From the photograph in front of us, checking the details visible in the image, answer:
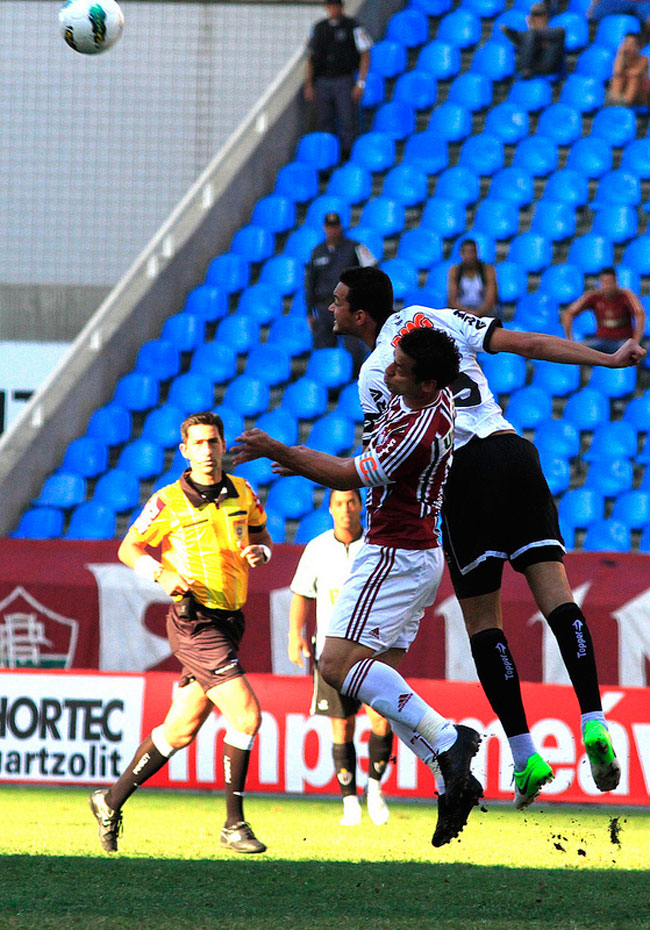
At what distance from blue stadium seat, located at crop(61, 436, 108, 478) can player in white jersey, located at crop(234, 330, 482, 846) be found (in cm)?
861

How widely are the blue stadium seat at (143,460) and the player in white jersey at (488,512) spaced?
→ 27.0 ft

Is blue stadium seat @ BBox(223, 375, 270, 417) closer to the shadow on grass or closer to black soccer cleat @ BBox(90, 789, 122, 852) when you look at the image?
black soccer cleat @ BBox(90, 789, 122, 852)

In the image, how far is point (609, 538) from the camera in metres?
12.9

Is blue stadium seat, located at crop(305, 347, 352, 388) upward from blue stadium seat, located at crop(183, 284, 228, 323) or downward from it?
downward

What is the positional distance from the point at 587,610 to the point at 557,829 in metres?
2.49

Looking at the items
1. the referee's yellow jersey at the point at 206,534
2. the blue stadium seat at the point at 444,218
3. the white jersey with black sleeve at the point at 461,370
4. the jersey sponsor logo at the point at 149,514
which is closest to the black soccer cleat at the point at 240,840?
the referee's yellow jersey at the point at 206,534

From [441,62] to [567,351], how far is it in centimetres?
1275

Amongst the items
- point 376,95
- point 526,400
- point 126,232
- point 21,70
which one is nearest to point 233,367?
point 526,400

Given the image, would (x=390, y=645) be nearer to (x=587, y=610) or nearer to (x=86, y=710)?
(x=86, y=710)

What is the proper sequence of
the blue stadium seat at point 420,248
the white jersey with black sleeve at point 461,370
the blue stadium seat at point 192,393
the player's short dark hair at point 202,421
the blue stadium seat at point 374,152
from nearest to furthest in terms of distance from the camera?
the white jersey with black sleeve at point 461,370, the player's short dark hair at point 202,421, the blue stadium seat at point 192,393, the blue stadium seat at point 420,248, the blue stadium seat at point 374,152

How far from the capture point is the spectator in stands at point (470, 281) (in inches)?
545

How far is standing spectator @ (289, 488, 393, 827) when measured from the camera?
881cm

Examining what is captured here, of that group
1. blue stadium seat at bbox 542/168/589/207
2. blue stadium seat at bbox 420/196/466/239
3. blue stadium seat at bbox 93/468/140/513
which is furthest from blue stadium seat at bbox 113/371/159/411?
blue stadium seat at bbox 542/168/589/207

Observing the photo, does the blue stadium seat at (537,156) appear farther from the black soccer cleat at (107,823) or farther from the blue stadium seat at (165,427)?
the black soccer cleat at (107,823)
